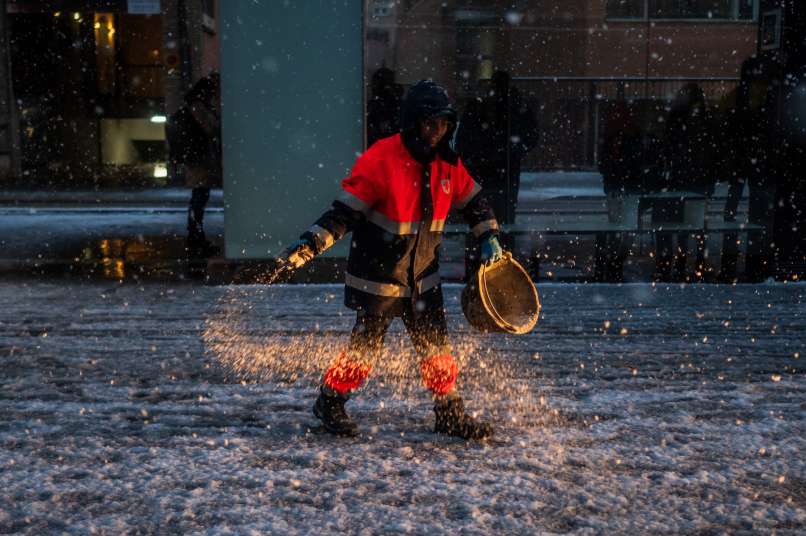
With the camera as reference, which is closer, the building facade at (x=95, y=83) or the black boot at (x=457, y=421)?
the black boot at (x=457, y=421)

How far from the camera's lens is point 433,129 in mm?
4457

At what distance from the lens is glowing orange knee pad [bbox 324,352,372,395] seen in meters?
4.64

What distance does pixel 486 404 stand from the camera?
5.21 m

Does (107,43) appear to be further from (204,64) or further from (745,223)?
Result: (745,223)

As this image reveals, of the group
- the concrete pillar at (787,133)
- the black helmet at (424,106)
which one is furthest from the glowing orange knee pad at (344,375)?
the concrete pillar at (787,133)

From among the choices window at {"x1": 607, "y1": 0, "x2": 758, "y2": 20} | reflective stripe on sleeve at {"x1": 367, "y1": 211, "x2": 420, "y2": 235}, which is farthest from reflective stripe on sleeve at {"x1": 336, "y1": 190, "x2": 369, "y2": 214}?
window at {"x1": 607, "y1": 0, "x2": 758, "y2": 20}

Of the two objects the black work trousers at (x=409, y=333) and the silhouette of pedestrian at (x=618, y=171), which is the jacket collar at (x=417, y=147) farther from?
the silhouette of pedestrian at (x=618, y=171)

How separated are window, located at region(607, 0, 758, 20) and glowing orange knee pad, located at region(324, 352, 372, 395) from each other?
21.2 ft

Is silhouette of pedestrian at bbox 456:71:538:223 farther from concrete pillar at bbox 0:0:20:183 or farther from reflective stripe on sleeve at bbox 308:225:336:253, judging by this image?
concrete pillar at bbox 0:0:20:183

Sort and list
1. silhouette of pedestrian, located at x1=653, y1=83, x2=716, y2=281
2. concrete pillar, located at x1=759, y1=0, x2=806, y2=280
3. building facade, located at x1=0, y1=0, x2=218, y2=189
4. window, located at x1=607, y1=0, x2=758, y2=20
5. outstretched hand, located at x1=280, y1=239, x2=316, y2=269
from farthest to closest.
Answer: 1. building facade, located at x1=0, y1=0, x2=218, y2=189
2. silhouette of pedestrian, located at x1=653, y1=83, x2=716, y2=281
3. window, located at x1=607, y1=0, x2=758, y2=20
4. concrete pillar, located at x1=759, y1=0, x2=806, y2=280
5. outstretched hand, located at x1=280, y1=239, x2=316, y2=269

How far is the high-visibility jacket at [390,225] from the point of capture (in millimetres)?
4477

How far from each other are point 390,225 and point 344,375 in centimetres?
74

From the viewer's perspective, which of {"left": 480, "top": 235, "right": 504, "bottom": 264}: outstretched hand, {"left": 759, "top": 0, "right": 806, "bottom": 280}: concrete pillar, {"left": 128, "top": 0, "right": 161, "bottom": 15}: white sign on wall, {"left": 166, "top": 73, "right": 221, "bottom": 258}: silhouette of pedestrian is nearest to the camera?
{"left": 480, "top": 235, "right": 504, "bottom": 264}: outstretched hand

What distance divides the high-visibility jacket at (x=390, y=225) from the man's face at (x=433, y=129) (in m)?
0.09
